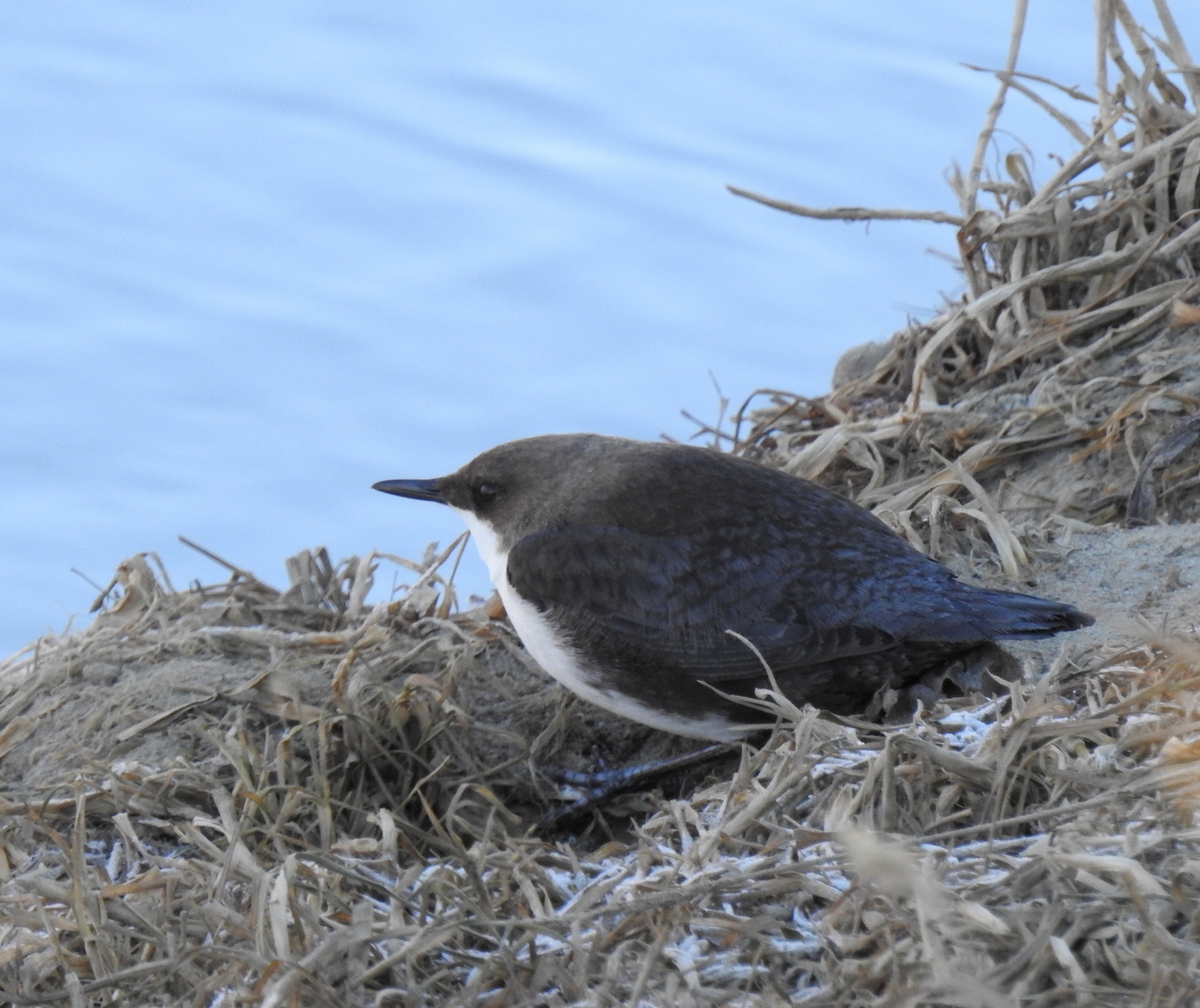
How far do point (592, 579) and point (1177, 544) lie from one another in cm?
137

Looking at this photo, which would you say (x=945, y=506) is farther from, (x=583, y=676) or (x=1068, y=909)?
(x=1068, y=909)

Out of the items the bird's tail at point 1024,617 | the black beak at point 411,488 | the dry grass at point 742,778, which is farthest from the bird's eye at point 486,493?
the bird's tail at point 1024,617

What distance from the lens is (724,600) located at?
11.1 ft

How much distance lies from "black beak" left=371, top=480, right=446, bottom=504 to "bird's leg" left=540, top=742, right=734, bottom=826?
88 cm

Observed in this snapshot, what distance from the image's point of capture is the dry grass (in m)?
2.07

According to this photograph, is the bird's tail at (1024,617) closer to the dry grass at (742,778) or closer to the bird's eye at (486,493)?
the dry grass at (742,778)

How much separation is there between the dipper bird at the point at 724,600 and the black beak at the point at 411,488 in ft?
1.74

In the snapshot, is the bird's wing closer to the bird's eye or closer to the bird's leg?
the bird's leg

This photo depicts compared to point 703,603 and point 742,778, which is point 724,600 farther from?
point 742,778

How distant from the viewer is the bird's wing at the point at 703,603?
3.32 metres

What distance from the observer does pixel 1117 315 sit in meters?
4.70

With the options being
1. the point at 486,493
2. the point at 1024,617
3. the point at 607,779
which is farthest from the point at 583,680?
the point at 1024,617

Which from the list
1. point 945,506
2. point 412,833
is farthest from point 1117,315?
point 412,833

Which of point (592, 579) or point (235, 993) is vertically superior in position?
point (592, 579)
